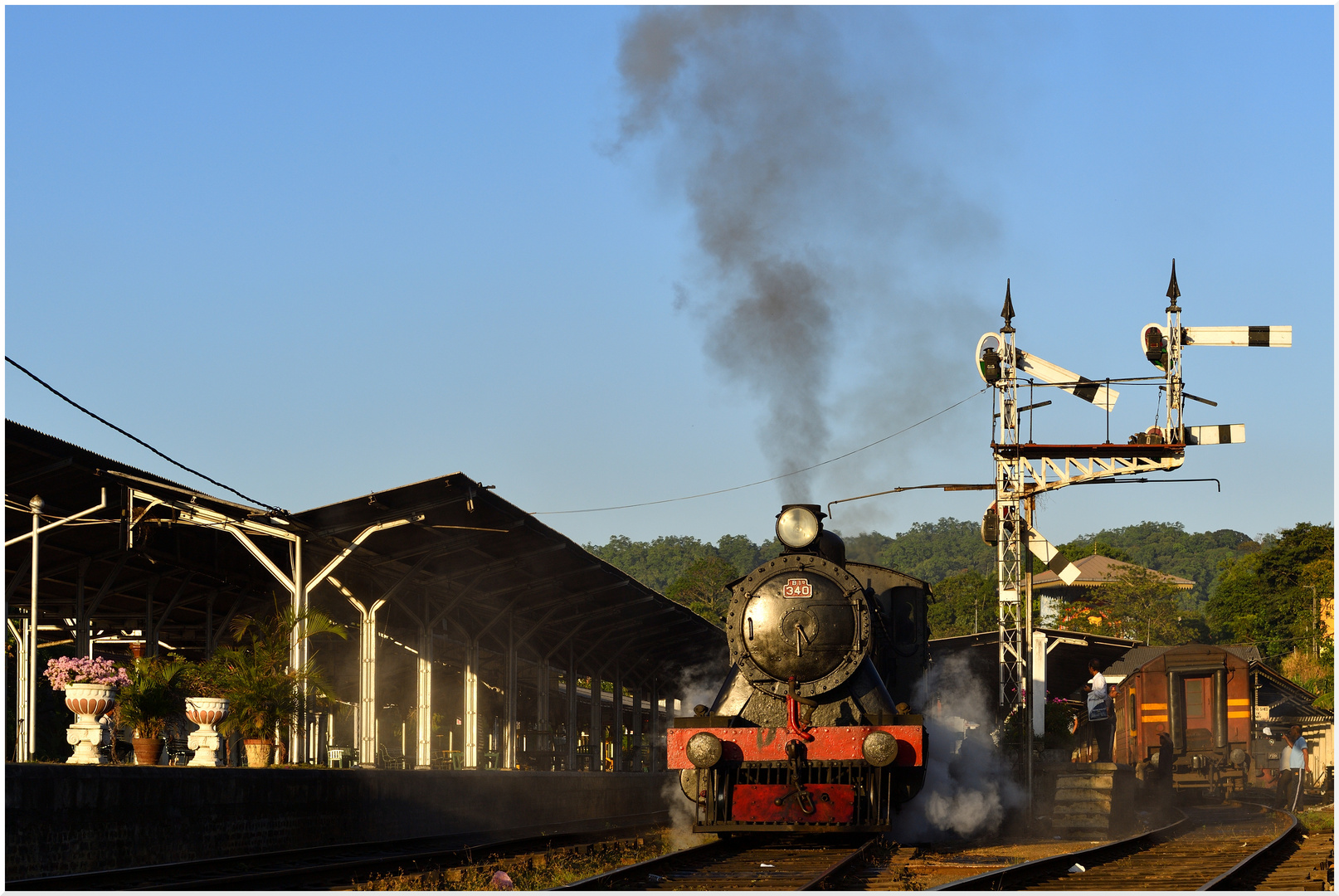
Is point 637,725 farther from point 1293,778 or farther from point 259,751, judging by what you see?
point 259,751

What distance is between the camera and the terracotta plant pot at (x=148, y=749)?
13711 millimetres

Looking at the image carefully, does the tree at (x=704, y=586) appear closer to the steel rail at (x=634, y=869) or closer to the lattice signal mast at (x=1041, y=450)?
the lattice signal mast at (x=1041, y=450)

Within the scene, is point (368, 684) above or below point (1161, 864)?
above

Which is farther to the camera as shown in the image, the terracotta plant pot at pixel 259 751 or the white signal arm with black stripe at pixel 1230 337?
the white signal arm with black stripe at pixel 1230 337

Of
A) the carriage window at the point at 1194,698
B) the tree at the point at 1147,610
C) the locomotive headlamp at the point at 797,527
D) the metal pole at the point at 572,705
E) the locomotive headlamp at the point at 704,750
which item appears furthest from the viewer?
the tree at the point at 1147,610

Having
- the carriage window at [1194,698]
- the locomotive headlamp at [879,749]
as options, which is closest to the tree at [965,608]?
the carriage window at [1194,698]

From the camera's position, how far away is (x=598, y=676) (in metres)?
29.5

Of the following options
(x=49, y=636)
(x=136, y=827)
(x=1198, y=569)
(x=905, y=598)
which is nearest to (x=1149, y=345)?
(x=905, y=598)

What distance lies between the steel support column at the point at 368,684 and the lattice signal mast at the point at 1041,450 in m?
8.49

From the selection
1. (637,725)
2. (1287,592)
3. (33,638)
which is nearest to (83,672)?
(33,638)

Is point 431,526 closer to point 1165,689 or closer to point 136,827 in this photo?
point 136,827

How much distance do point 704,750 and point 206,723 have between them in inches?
217

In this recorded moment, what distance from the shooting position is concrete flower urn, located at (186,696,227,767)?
46.5 ft

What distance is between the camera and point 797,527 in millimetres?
14172
